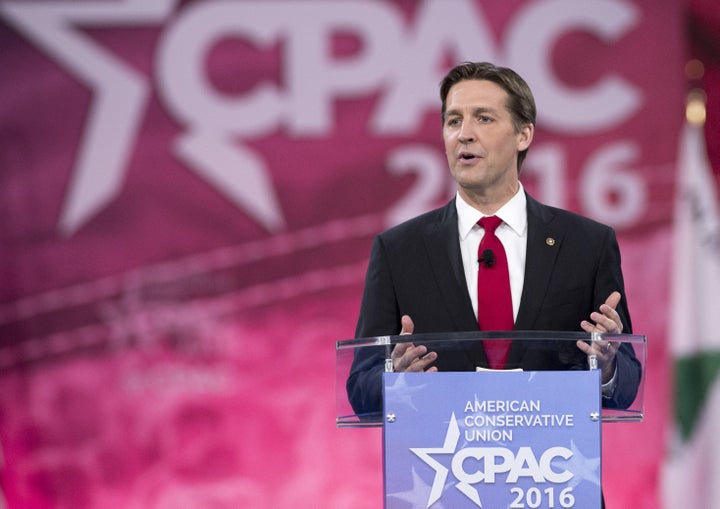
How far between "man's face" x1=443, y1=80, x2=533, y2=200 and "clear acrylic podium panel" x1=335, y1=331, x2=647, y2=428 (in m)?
0.54

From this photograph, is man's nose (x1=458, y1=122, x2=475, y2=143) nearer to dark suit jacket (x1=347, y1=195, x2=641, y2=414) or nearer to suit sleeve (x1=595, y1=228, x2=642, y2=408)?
dark suit jacket (x1=347, y1=195, x2=641, y2=414)

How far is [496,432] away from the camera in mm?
1910

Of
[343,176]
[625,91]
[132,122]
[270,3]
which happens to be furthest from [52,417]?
[625,91]

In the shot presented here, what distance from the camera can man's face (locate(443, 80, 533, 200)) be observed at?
94.2 inches

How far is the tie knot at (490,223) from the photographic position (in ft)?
7.84

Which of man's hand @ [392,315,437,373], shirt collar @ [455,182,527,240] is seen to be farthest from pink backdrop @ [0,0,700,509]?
man's hand @ [392,315,437,373]

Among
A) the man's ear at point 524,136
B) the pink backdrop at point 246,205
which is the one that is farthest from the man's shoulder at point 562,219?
the pink backdrop at point 246,205

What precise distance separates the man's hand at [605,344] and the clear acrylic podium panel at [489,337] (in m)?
0.01

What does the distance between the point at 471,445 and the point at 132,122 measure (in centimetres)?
316

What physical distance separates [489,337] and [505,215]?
52 centimetres

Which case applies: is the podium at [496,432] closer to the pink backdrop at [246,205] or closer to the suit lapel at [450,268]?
the suit lapel at [450,268]

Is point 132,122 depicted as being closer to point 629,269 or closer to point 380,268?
point 629,269

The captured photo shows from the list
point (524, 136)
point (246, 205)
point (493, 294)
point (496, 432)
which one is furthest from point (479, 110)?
point (246, 205)

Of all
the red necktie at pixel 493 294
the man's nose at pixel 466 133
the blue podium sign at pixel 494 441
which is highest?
the man's nose at pixel 466 133
